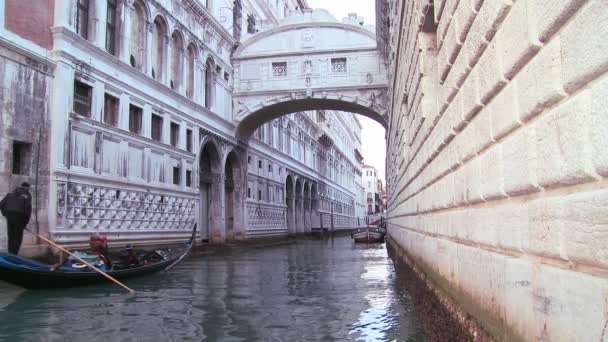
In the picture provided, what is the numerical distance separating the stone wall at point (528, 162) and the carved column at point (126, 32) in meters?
11.6

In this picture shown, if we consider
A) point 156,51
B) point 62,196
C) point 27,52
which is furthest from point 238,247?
point 27,52

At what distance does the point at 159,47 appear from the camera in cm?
1720

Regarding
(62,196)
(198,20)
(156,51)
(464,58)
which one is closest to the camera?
(464,58)

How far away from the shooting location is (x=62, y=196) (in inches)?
469

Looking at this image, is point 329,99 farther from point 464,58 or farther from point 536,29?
point 536,29

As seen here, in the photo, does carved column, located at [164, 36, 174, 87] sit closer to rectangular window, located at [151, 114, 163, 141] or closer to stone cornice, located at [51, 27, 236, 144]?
stone cornice, located at [51, 27, 236, 144]

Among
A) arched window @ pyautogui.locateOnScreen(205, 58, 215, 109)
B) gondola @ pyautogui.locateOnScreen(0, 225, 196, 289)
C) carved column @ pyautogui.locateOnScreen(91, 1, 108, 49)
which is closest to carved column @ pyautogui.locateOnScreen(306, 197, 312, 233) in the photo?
arched window @ pyautogui.locateOnScreen(205, 58, 215, 109)

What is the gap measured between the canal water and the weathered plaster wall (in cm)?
272

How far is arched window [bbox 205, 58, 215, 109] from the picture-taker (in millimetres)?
20812

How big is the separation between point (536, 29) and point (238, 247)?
20.1 m

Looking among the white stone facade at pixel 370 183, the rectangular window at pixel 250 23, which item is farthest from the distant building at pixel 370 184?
the rectangular window at pixel 250 23

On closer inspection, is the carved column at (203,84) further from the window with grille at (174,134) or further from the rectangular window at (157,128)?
the rectangular window at (157,128)

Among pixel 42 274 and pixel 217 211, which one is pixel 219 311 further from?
pixel 217 211

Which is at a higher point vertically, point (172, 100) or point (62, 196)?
point (172, 100)
